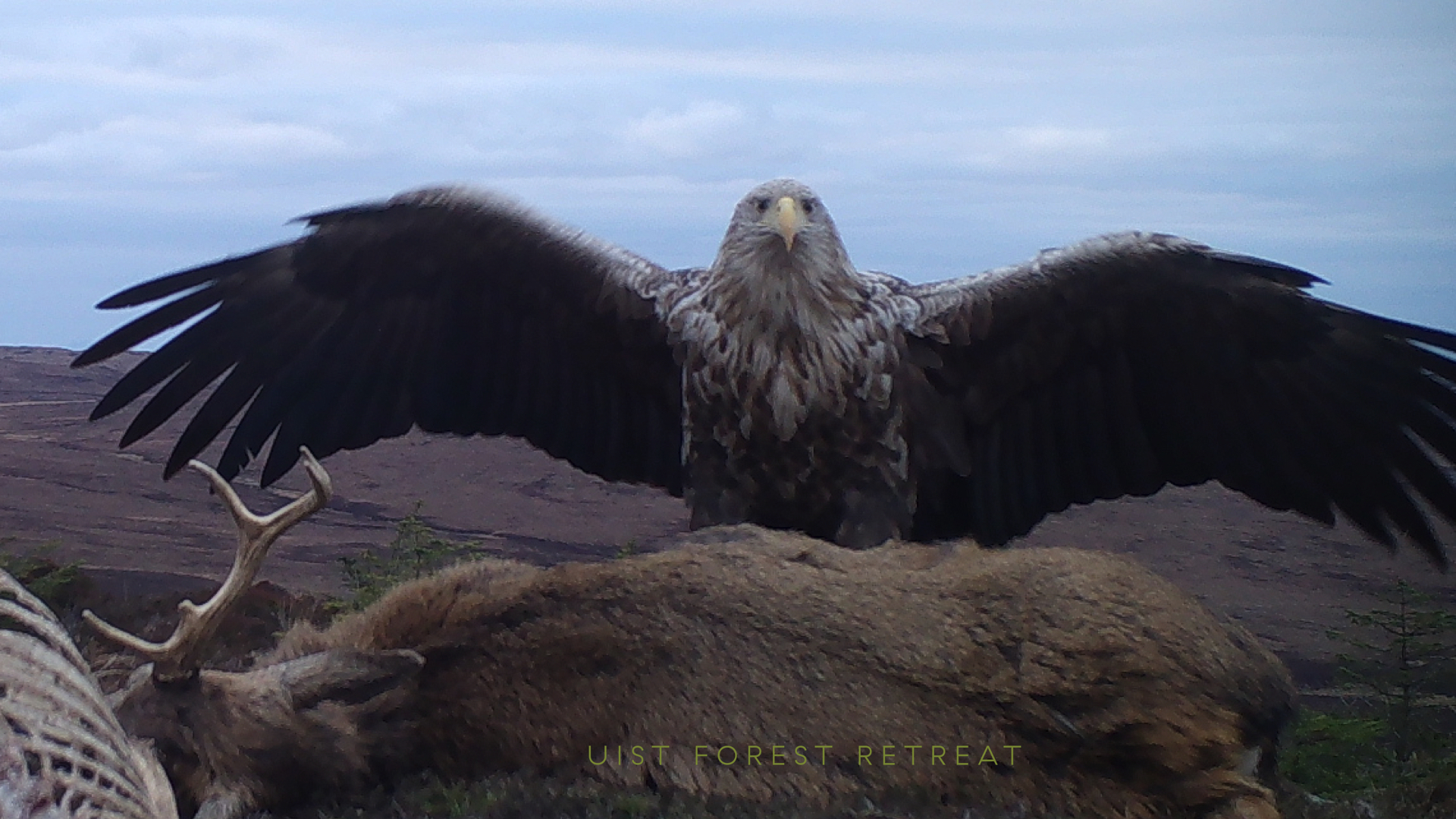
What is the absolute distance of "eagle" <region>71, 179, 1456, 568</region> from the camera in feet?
17.1

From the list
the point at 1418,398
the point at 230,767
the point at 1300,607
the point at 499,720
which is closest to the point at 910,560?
the point at 499,720

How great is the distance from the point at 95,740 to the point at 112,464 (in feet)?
26.8

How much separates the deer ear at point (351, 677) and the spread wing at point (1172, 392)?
3.02m

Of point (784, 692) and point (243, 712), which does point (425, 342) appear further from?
point (784, 692)

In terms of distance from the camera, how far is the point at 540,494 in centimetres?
1001

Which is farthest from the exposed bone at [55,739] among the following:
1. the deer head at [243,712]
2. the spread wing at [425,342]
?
the spread wing at [425,342]

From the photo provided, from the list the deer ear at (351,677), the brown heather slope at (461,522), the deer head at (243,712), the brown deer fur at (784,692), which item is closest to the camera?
the brown deer fur at (784,692)

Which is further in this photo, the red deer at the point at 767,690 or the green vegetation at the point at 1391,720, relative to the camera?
the green vegetation at the point at 1391,720

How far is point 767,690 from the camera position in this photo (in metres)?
2.97

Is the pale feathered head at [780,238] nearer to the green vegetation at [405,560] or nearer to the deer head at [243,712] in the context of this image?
the green vegetation at [405,560]


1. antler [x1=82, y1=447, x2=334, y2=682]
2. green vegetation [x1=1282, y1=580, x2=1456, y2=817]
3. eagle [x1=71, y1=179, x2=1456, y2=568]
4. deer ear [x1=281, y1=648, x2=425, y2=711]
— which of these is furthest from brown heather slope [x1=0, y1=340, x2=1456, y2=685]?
deer ear [x1=281, y1=648, x2=425, y2=711]

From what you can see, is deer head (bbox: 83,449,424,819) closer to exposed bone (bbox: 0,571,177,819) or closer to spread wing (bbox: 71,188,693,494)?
exposed bone (bbox: 0,571,177,819)

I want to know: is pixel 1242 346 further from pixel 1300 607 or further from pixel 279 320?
pixel 279 320

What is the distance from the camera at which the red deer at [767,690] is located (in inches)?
112
